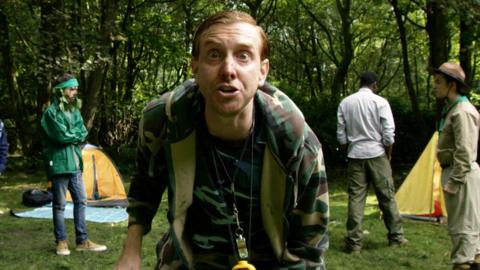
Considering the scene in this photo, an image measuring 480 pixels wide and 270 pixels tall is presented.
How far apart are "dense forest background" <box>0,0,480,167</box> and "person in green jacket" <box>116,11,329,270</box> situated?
6952 mm

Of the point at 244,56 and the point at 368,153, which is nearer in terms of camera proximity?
the point at 244,56

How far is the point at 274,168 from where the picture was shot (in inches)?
73.3

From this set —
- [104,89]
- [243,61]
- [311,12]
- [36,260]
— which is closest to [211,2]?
[104,89]

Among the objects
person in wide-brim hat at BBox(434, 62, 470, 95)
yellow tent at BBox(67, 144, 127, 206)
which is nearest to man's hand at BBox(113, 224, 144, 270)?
person in wide-brim hat at BBox(434, 62, 470, 95)

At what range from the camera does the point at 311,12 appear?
792 inches

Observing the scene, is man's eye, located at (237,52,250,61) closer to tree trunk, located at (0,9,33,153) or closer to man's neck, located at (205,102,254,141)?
man's neck, located at (205,102,254,141)

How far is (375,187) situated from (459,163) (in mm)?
1636

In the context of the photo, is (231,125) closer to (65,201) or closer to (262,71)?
(262,71)

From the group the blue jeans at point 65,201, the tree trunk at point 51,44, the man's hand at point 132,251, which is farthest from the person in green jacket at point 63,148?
the tree trunk at point 51,44

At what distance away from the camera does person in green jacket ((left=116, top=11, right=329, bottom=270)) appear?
1850 mm

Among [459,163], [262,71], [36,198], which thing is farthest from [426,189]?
[262,71]

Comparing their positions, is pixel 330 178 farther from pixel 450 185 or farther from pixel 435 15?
pixel 450 185

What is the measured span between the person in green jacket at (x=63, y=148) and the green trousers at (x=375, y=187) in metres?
3.02

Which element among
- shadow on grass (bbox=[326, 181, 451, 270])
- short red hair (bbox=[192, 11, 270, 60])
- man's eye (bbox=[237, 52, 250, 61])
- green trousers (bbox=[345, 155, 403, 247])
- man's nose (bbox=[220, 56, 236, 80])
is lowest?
shadow on grass (bbox=[326, 181, 451, 270])
